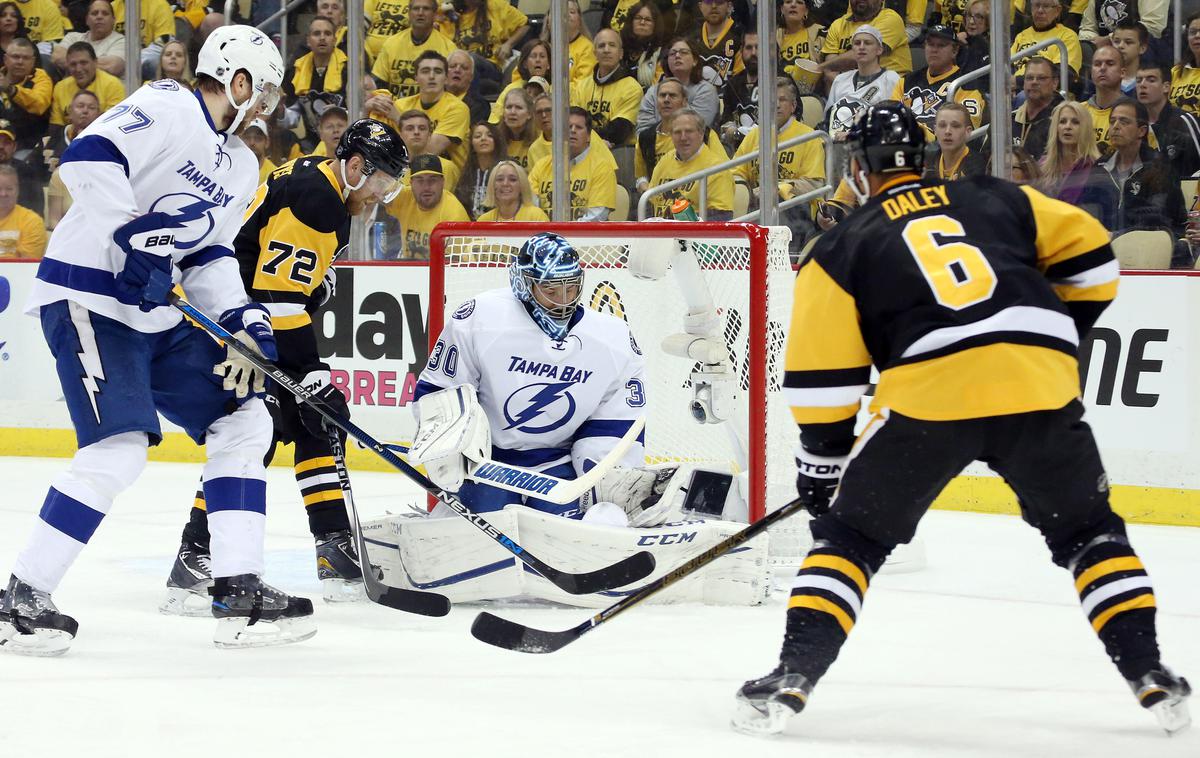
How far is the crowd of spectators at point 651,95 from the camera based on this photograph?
4.96 metres

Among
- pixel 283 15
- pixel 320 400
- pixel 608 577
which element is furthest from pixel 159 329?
pixel 283 15

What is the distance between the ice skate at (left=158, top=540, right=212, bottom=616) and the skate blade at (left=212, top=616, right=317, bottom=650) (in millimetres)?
375

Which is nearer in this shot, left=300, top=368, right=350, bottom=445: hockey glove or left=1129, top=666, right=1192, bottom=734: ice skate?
left=1129, top=666, right=1192, bottom=734: ice skate

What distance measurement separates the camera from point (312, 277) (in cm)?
363

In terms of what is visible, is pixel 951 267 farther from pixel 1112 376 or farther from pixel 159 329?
pixel 1112 376

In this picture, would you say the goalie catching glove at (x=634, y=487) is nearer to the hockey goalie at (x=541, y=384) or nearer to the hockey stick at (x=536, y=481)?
the hockey goalie at (x=541, y=384)

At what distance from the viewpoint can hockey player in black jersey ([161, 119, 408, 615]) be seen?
3.56 metres

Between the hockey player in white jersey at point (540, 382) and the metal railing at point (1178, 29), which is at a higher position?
the metal railing at point (1178, 29)

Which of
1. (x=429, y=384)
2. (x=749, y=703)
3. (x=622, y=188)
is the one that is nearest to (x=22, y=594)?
(x=429, y=384)

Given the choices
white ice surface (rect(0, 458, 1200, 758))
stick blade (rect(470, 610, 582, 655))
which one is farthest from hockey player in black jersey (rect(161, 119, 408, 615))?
stick blade (rect(470, 610, 582, 655))

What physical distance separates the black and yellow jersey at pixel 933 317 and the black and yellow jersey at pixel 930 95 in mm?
3027

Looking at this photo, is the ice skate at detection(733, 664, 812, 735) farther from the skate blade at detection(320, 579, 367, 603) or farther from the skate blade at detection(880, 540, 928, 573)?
the skate blade at detection(880, 540, 928, 573)

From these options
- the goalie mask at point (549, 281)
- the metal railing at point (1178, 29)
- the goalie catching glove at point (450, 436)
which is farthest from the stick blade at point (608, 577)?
the metal railing at point (1178, 29)

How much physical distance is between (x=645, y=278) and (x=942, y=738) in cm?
188
